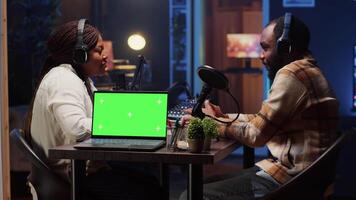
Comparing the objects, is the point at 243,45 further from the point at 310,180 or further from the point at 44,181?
the point at 310,180

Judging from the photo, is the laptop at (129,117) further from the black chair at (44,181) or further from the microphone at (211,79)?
the black chair at (44,181)

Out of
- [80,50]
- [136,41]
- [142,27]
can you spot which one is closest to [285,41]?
[80,50]

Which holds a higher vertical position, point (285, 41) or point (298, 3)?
point (298, 3)

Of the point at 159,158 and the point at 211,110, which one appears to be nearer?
the point at 159,158

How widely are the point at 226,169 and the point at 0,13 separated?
10.5ft

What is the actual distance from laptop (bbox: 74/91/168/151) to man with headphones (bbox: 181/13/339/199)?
13 centimetres

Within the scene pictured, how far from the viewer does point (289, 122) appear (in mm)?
2338

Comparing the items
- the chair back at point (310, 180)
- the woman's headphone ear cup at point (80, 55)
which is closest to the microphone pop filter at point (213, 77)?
the chair back at point (310, 180)

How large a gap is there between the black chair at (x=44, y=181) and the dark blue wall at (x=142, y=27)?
12.5 feet

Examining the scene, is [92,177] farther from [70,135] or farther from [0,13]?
[0,13]

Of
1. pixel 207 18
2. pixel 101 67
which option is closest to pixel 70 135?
pixel 101 67

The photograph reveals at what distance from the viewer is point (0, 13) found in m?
3.65

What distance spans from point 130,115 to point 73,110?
0.88ft

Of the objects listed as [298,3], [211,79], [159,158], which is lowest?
[159,158]
